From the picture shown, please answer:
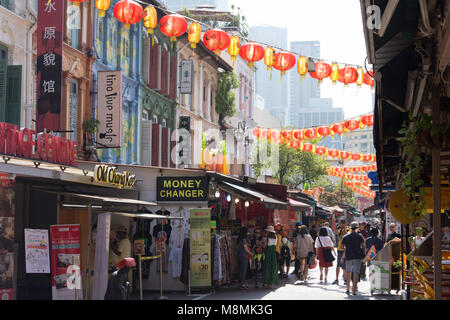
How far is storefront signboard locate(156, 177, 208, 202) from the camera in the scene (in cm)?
1797

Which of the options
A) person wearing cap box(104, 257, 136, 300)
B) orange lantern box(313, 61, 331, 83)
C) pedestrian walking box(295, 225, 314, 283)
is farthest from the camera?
pedestrian walking box(295, 225, 314, 283)

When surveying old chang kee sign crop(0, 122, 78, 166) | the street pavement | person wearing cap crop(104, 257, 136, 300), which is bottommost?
the street pavement

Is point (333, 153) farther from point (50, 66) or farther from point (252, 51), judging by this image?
point (50, 66)

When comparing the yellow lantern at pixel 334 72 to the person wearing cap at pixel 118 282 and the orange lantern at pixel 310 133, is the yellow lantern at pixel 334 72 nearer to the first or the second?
the person wearing cap at pixel 118 282

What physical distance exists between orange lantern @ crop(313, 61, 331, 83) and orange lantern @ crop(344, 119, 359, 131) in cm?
829

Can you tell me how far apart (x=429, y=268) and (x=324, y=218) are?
167 feet

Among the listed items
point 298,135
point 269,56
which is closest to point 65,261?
point 269,56

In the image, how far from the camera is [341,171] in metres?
52.3

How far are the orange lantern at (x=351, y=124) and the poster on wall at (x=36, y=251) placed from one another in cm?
1863

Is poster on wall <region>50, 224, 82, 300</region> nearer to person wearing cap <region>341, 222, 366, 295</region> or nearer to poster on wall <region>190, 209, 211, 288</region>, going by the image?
poster on wall <region>190, 209, 211, 288</region>

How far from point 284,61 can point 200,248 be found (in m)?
5.72

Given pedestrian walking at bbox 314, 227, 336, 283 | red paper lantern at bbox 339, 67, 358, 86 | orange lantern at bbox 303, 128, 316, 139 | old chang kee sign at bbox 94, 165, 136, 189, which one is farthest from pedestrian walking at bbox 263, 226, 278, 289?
orange lantern at bbox 303, 128, 316, 139
